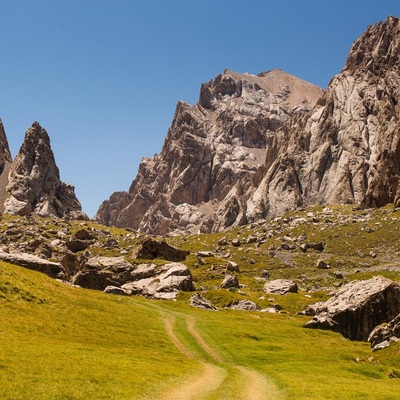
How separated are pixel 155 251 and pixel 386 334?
87.4 meters

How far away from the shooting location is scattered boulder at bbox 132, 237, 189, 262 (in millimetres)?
135000

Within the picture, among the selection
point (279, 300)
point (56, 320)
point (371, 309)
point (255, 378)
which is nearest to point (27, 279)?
point (56, 320)

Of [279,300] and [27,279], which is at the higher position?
[279,300]

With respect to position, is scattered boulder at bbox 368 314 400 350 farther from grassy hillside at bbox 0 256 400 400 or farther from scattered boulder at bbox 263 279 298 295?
scattered boulder at bbox 263 279 298 295

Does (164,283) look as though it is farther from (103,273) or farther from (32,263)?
(32,263)

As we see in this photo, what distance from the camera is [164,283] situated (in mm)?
105500

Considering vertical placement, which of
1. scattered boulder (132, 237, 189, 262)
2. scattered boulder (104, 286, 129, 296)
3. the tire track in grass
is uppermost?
scattered boulder (132, 237, 189, 262)

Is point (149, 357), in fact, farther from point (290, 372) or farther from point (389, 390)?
point (389, 390)

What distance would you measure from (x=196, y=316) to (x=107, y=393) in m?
50.7

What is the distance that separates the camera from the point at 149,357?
152ft

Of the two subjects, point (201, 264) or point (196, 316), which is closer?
point (196, 316)

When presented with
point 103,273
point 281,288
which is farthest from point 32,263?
point 281,288

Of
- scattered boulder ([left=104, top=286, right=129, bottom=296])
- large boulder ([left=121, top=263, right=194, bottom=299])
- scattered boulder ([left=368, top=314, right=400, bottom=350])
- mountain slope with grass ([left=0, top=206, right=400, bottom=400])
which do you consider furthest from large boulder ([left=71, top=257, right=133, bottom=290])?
scattered boulder ([left=368, top=314, right=400, bottom=350])

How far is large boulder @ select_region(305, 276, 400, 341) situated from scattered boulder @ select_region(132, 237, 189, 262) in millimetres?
65853
